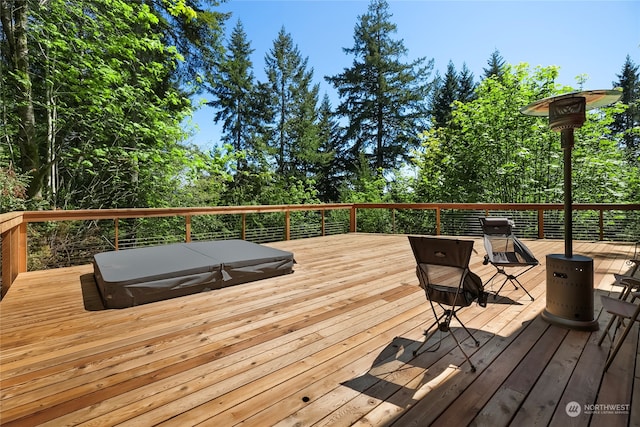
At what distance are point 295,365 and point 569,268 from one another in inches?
85.7

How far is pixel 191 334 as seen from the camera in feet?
7.76

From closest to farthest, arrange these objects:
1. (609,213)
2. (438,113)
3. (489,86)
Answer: (609,213)
(489,86)
(438,113)

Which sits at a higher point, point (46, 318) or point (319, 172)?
point (319, 172)

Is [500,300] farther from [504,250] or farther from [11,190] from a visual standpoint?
[11,190]

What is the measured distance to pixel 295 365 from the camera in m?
1.92

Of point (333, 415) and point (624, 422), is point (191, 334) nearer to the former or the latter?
point (333, 415)

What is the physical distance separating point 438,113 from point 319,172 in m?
7.64

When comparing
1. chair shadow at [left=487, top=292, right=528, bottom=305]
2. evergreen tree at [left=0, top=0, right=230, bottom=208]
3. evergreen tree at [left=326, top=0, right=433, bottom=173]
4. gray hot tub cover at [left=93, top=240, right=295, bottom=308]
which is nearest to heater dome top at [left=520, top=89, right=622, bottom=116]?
chair shadow at [left=487, top=292, right=528, bottom=305]

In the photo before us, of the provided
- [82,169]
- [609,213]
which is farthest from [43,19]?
[609,213]

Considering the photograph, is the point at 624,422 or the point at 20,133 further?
the point at 20,133

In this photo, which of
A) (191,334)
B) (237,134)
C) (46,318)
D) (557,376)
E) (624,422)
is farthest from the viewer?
(237,134)

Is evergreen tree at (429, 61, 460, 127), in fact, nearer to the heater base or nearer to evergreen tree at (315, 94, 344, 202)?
evergreen tree at (315, 94, 344, 202)

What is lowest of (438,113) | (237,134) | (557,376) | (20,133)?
(557,376)

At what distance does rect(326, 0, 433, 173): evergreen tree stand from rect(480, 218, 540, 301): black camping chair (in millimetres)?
11480
